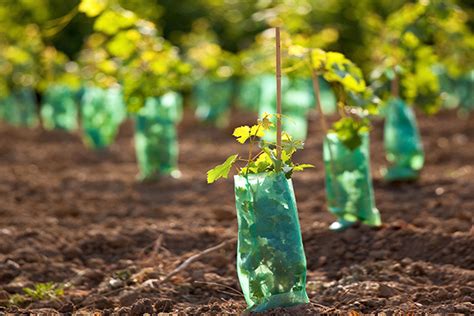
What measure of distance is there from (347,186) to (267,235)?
193cm

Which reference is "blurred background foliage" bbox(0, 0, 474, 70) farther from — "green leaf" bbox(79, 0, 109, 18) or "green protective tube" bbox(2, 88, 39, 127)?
"green leaf" bbox(79, 0, 109, 18)

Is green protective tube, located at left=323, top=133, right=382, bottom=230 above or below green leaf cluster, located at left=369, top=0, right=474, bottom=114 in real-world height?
below

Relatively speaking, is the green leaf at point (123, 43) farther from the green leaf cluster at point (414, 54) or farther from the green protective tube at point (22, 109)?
the green protective tube at point (22, 109)

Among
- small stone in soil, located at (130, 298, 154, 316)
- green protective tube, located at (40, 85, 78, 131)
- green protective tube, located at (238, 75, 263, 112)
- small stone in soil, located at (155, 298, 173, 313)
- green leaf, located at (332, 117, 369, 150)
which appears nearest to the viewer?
small stone in soil, located at (130, 298, 154, 316)

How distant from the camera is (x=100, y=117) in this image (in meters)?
11.7

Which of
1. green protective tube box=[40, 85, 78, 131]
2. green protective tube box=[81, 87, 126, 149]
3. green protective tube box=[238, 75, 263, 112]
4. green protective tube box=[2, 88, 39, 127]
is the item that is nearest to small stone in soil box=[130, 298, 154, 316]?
green protective tube box=[81, 87, 126, 149]

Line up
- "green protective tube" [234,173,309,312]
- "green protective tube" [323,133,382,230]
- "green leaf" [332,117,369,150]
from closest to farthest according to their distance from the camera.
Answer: "green protective tube" [234,173,309,312] < "green leaf" [332,117,369,150] < "green protective tube" [323,133,382,230]

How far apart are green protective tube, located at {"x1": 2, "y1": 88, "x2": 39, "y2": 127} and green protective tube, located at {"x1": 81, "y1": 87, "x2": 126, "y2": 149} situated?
17.5ft

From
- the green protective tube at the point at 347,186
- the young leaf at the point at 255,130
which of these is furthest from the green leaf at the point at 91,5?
the young leaf at the point at 255,130

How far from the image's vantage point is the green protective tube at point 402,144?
7414mm

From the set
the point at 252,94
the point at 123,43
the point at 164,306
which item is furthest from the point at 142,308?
the point at 252,94

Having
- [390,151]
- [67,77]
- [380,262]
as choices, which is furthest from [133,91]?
[67,77]

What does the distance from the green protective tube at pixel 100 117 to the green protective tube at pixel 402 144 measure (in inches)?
189

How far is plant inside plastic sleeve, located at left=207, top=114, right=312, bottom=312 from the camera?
12.1ft
